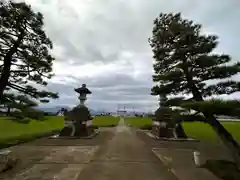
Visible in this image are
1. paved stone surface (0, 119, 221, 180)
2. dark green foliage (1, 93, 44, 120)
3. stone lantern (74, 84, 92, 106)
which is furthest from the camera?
stone lantern (74, 84, 92, 106)

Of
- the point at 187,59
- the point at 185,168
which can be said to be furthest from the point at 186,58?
the point at 185,168

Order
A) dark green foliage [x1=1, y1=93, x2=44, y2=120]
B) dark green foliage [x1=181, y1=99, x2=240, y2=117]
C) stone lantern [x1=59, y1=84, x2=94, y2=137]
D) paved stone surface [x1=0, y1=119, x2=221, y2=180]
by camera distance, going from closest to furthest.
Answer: dark green foliage [x1=181, y1=99, x2=240, y2=117]
paved stone surface [x1=0, y1=119, x2=221, y2=180]
dark green foliage [x1=1, y1=93, x2=44, y2=120]
stone lantern [x1=59, y1=84, x2=94, y2=137]

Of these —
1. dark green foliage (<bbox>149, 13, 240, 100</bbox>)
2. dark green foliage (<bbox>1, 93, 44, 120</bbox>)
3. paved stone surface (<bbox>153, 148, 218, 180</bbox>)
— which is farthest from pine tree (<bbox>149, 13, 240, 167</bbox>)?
dark green foliage (<bbox>1, 93, 44, 120</bbox>)

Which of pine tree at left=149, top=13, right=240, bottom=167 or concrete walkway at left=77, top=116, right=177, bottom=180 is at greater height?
pine tree at left=149, top=13, right=240, bottom=167

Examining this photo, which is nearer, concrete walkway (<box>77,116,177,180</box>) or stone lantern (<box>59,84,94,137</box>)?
concrete walkway (<box>77,116,177,180</box>)

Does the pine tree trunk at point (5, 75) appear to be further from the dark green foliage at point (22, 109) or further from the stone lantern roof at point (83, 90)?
the stone lantern roof at point (83, 90)

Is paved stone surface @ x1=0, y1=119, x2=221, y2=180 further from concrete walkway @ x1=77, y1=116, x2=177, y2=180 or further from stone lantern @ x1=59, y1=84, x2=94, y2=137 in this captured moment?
stone lantern @ x1=59, y1=84, x2=94, y2=137

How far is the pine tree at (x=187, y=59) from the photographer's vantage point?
33.3 ft

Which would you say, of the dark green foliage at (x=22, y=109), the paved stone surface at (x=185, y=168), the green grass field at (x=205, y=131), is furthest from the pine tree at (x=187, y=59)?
the green grass field at (x=205, y=131)

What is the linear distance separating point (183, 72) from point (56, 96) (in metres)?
5.28

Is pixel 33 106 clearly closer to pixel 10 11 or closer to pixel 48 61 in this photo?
pixel 48 61

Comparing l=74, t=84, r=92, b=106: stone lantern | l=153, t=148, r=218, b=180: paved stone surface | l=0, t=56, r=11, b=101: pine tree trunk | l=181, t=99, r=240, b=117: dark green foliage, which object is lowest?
l=153, t=148, r=218, b=180: paved stone surface

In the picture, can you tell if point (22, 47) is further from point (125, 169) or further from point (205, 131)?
point (205, 131)

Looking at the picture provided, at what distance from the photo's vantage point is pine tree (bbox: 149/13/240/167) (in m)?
10.1
